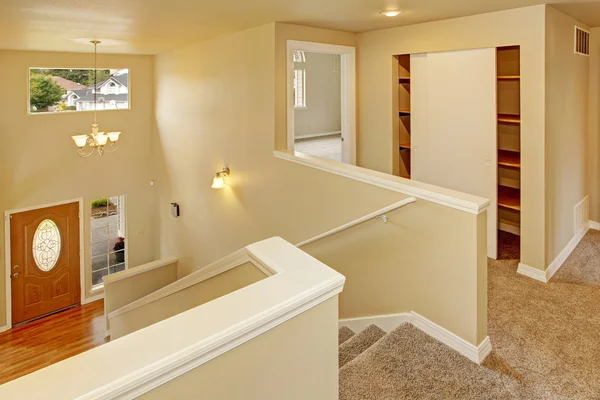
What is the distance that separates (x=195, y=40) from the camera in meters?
5.30

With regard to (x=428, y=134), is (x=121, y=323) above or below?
below

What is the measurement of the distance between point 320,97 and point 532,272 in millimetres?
7768

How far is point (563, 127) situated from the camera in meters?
3.85

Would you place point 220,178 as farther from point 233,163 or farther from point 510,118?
point 510,118

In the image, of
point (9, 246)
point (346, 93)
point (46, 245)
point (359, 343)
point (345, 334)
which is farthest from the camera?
point (46, 245)

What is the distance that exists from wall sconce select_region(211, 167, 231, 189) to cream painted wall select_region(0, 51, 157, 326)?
2817 millimetres

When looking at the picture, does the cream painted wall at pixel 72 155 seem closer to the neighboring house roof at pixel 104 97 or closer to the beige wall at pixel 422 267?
the neighboring house roof at pixel 104 97

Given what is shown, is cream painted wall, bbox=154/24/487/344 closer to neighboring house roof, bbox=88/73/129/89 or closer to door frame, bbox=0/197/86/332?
neighboring house roof, bbox=88/73/129/89

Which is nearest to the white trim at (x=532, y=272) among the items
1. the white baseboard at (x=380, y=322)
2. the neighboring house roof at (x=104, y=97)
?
the white baseboard at (x=380, y=322)

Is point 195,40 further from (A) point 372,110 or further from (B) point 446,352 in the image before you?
(B) point 446,352

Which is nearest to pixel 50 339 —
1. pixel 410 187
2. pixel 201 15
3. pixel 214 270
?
pixel 214 270

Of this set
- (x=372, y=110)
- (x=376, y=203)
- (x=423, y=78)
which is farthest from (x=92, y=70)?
(x=376, y=203)

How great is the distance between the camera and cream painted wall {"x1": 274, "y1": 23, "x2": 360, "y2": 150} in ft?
13.6

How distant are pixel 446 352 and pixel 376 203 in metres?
1.11
